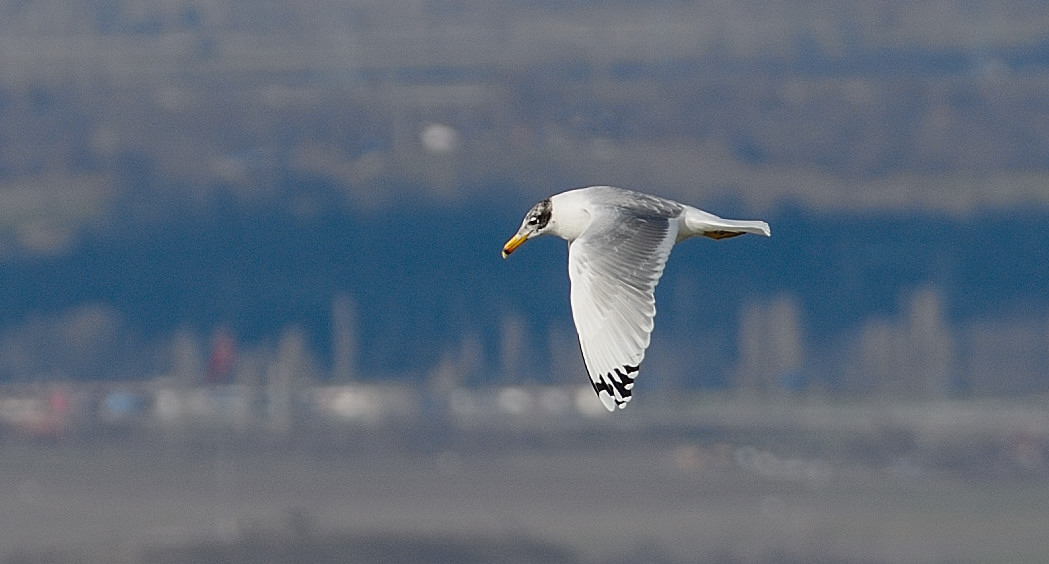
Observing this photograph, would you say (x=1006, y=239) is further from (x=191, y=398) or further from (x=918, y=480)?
(x=191, y=398)

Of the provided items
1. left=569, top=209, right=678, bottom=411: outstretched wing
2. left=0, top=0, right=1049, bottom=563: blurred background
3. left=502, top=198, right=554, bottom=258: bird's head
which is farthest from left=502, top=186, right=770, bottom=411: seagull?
left=0, top=0, right=1049, bottom=563: blurred background

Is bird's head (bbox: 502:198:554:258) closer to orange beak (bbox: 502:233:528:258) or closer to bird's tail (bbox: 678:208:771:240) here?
orange beak (bbox: 502:233:528:258)

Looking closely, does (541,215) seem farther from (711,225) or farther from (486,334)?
(486,334)

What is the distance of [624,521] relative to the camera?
129 feet

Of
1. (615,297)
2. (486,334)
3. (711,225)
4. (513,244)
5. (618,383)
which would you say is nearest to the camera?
(618,383)

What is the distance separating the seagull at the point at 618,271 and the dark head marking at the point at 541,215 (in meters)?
0.13

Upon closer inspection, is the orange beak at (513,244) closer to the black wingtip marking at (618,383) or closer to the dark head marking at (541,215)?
the dark head marking at (541,215)

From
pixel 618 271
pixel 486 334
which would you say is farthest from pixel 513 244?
pixel 486 334

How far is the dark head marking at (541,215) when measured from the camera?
11.0 meters

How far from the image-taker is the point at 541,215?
11055 mm

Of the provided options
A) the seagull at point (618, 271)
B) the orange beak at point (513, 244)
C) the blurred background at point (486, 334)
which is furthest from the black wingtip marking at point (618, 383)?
the blurred background at point (486, 334)

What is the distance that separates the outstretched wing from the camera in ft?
31.4

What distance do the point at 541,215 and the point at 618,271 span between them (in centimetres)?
122

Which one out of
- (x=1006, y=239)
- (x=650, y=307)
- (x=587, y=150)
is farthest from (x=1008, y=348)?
(x=650, y=307)
